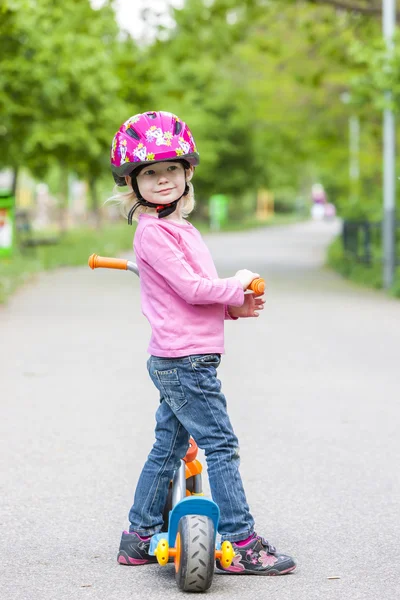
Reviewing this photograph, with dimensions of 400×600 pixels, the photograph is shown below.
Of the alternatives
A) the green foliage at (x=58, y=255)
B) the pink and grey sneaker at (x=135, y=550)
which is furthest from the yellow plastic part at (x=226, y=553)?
the green foliage at (x=58, y=255)

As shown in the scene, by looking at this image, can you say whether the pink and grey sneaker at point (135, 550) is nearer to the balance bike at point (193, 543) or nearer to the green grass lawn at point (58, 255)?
the balance bike at point (193, 543)

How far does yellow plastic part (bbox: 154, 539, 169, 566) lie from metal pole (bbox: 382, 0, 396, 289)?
47.0ft

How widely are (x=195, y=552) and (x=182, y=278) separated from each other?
0.89 metres

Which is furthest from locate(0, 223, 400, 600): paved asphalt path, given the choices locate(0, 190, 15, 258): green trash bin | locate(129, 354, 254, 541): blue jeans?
locate(0, 190, 15, 258): green trash bin

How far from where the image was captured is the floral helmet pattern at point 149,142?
411 centimetres

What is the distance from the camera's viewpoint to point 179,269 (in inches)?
161

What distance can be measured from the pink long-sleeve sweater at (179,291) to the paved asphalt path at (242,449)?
826mm

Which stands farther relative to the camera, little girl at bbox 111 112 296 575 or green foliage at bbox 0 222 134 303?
green foliage at bbox 0 222 134 303

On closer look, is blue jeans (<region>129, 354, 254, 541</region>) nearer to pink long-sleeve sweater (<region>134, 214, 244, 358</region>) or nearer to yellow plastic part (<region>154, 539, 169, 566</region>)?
pink long-sleeve sweater (<region>134, 214, 244, 358</region>)

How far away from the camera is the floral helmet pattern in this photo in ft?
13.5

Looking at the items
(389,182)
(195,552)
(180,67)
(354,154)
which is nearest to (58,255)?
(180,67)

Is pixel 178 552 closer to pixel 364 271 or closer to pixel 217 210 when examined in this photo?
pixel 364 271

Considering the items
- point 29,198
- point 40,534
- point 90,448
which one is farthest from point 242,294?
point 29,198

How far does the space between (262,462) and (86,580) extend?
2.18 metres
